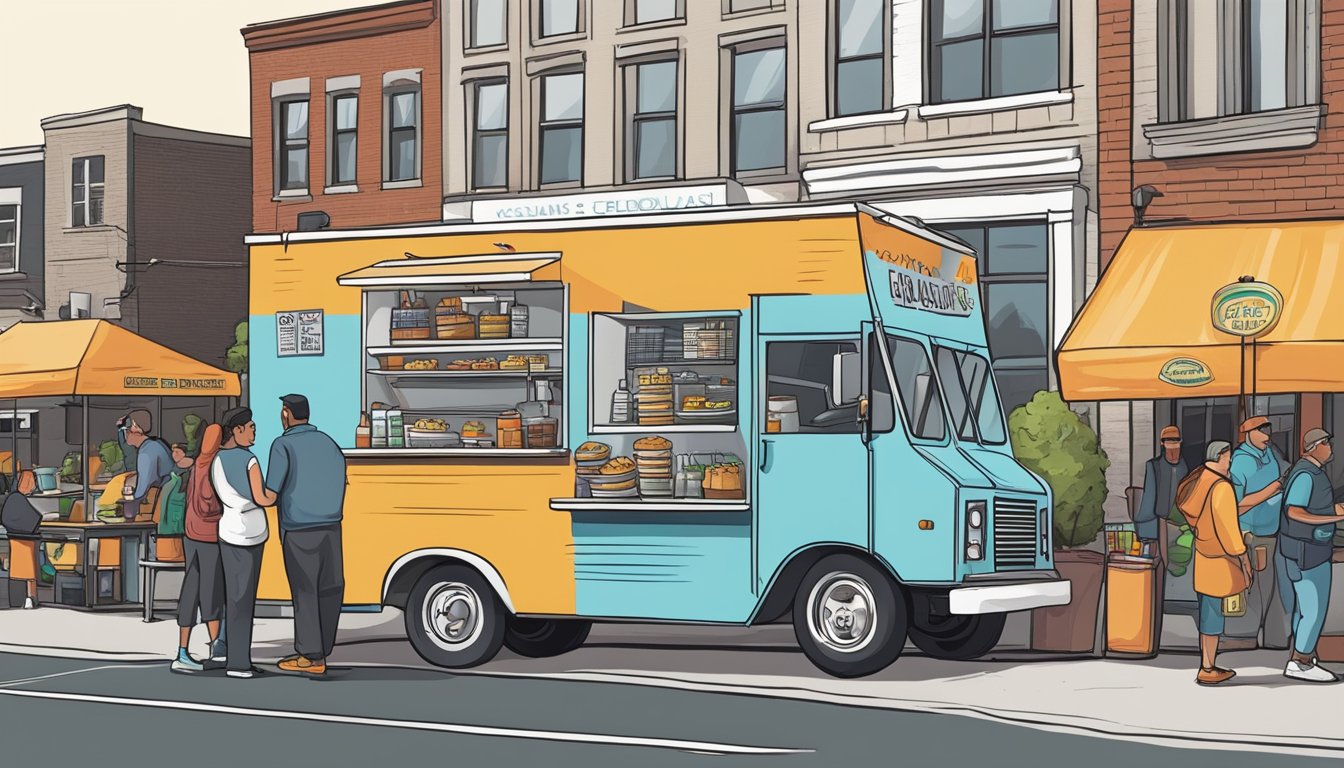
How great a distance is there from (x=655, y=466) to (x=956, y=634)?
285cm

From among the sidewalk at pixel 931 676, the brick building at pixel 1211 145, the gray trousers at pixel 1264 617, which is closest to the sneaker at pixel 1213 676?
the sidewalk at pixel 931 676

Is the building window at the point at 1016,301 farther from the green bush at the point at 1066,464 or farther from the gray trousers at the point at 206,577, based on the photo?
the gray trousers at the point at 206,577

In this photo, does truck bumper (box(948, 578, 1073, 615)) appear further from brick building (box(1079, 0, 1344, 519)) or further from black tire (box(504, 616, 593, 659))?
brick building (box(1079, 0, 1344, 519))

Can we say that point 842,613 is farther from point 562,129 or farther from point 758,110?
point 562,129

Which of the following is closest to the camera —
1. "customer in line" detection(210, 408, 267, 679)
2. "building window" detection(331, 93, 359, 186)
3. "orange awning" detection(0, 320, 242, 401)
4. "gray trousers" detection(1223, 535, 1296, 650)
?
"customer in line" detection(210, 408, 267, 679)

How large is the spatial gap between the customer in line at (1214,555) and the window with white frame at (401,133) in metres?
17.2

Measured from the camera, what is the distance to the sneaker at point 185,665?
43.9 feet

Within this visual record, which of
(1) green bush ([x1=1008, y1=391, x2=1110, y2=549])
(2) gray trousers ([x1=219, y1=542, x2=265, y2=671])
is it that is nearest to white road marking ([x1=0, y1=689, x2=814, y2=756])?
(2) gray trousers ([x1=219, y1=542, x2=265, y2=671])

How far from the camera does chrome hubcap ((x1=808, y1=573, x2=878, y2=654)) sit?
12719mm

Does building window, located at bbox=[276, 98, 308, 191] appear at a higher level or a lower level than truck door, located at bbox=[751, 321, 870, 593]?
higher

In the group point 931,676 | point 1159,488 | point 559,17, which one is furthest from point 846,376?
point 559,17

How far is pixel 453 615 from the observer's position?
13781 mm

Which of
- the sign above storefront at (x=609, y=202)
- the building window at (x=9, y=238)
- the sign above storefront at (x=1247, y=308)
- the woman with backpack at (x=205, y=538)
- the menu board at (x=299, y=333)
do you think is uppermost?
the building window at (x=9, y=238)

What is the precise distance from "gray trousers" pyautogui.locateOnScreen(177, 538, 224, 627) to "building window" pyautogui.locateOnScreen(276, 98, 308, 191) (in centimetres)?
1634
